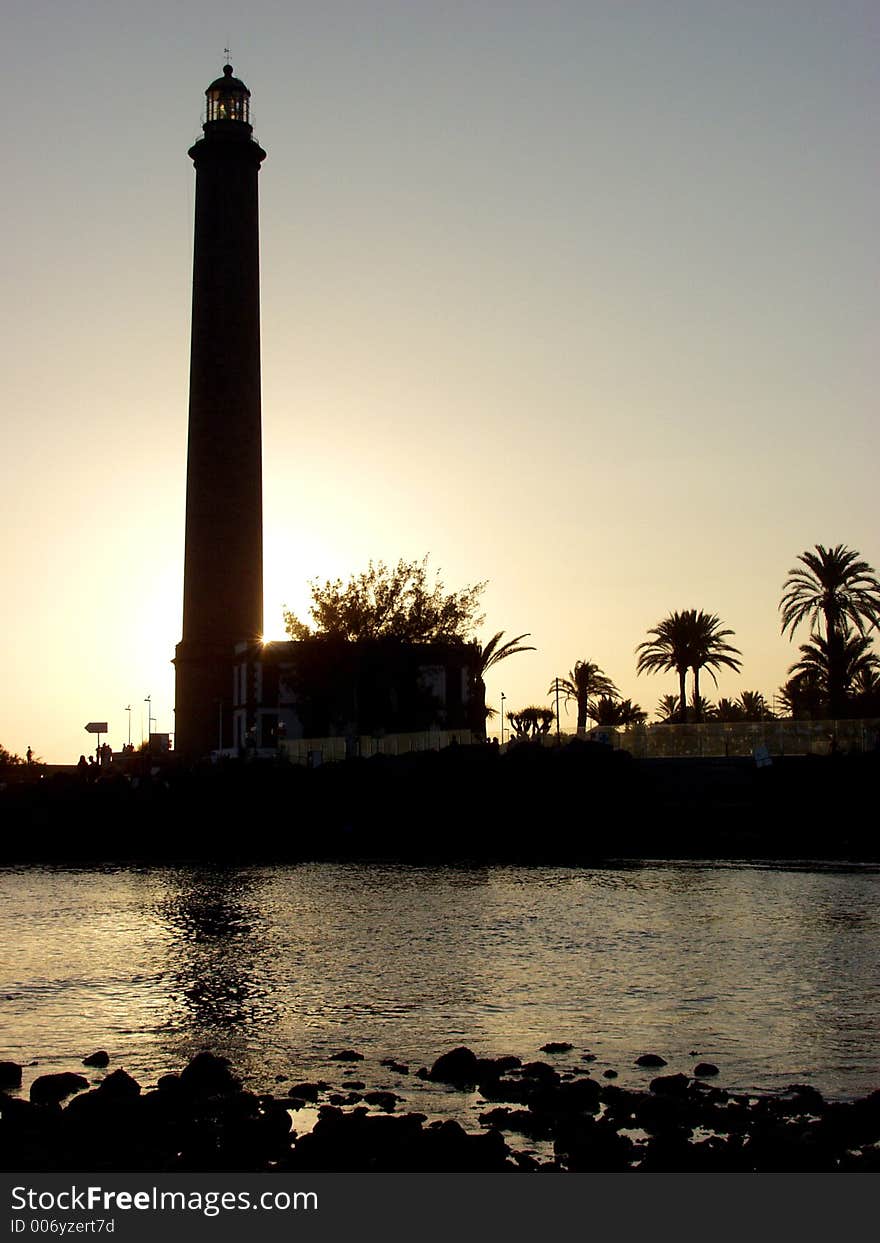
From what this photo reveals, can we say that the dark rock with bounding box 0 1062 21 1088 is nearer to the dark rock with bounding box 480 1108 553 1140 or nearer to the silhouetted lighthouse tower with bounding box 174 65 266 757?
the dark rock with bounding box 480 1108 553 1140

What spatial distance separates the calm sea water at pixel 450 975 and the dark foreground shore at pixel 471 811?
1209cm

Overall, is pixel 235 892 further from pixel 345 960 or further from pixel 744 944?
pixel 744 944

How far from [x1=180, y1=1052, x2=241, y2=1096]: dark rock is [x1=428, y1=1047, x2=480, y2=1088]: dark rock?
1.98 metres

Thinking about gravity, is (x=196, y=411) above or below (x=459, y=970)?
above

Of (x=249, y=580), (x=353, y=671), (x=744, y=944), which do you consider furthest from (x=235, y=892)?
(x=249, y=580)

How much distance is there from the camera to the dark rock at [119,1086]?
476 inches

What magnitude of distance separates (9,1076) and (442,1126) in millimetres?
5055

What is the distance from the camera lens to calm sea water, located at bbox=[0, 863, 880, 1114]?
1499 centimetres

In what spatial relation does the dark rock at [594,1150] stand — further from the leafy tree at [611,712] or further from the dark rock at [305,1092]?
the leafy tree at [611,712]

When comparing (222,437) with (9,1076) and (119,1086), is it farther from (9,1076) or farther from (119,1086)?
(119,1086)

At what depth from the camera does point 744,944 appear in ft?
76.2

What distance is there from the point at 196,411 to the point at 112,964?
5666 centimetres

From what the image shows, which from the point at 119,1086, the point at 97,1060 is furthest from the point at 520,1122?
the point at 97,1060

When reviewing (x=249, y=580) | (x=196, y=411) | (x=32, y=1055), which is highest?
(x=196, y=411)
